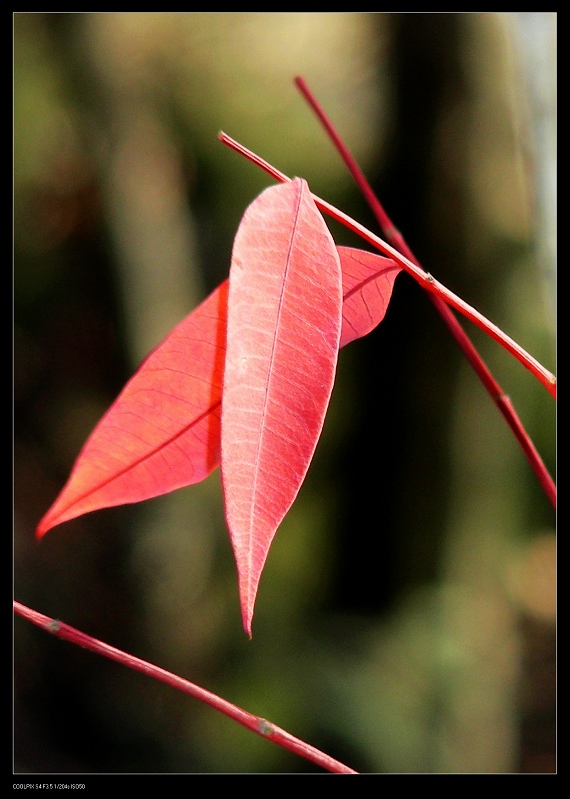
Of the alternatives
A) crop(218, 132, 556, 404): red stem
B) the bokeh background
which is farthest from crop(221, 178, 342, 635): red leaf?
the bokeh background

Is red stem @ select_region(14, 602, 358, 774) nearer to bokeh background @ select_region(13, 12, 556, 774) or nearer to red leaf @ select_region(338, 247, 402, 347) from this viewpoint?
red leaf @ select_region(338, 247, 402, 347)

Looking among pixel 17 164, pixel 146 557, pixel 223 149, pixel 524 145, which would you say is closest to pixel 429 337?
pixel 524 145

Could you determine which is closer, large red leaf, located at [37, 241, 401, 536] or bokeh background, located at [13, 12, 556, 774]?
large red leaf, located at [37, 241, 401, 536]

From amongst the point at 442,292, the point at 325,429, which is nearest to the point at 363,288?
the point at 442,292

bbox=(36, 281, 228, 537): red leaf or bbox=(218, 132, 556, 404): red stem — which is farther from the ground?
bbox=(218, 132, 556, 404): red stem

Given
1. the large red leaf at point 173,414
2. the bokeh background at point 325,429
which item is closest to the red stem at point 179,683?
the large red leaf at point 173,414

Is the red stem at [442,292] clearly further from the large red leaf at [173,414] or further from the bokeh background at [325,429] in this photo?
the bokeh background at [325,429]

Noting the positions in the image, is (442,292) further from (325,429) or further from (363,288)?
(325,429)
